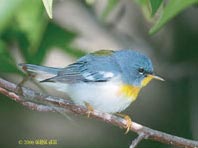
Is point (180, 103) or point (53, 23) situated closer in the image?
point (53, 23)

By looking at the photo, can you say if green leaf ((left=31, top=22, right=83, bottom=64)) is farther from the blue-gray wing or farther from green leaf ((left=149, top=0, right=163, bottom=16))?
green leaf ((left=149, top=0, right=163, bottom=16))

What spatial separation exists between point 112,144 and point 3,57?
4.91 feet

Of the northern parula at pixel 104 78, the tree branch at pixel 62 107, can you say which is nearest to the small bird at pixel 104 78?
the northern parula at pixel 104 78

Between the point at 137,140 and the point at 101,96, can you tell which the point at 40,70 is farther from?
the point at 137,140

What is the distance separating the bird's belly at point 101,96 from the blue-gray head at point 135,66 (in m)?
0.18

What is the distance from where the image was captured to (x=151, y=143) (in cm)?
286

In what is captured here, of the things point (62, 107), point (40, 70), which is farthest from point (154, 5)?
point (40, 70)

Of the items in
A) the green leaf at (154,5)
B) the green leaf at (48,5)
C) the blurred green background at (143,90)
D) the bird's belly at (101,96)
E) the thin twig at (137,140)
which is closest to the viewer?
the green leaf at (48,5)

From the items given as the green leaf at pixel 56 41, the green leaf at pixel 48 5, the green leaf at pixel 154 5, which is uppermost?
the green leaf at pixel 48 5

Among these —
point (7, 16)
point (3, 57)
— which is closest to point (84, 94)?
point (3, 57)

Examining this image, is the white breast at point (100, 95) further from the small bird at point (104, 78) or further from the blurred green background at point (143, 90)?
the blurred green background at point (143, 90)

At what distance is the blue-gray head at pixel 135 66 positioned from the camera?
221 centimetres

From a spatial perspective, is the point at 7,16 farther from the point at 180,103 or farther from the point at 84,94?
the point at 180,103

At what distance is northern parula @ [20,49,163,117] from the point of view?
2.01m
